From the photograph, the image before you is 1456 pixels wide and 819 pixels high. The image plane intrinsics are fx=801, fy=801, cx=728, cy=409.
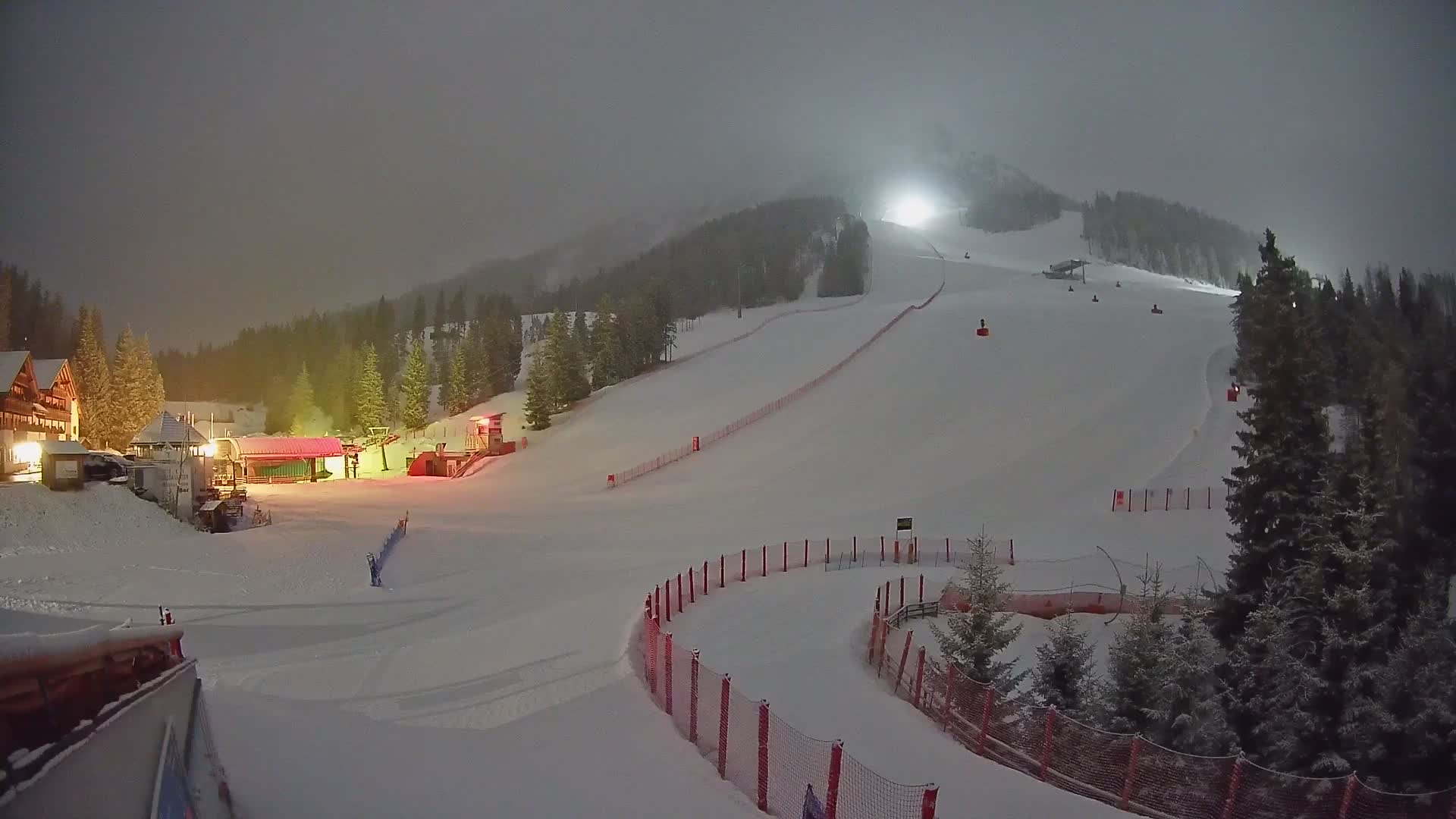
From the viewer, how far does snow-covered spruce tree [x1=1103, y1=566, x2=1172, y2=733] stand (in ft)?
39.5

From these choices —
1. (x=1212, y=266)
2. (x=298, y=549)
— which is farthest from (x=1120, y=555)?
(x=1212, y=266)

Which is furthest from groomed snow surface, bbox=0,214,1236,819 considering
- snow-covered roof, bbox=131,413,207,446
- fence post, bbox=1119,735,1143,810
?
snow-covered roof, bbox=131,413,207,446

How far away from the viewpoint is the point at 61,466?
77.2 ft

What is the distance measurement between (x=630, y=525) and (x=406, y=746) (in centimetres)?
2079

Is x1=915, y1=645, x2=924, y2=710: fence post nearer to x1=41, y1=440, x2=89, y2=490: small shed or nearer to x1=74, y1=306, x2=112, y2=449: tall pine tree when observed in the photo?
x1=41, y1=440, x2=89, y2=490: small shed

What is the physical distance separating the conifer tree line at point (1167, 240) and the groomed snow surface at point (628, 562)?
284 ft

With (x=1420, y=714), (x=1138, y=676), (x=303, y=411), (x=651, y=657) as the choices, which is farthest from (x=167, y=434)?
(x=303, y=411)

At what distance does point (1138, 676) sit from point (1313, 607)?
13.1 feet

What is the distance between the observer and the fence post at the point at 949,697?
11227 mm

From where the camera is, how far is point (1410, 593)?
45.9 ft

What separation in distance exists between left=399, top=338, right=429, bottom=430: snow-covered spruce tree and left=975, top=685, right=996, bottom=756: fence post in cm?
6259

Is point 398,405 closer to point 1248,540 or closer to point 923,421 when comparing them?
point 923,421

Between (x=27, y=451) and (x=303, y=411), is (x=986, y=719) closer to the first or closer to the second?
(x=27, y=451)

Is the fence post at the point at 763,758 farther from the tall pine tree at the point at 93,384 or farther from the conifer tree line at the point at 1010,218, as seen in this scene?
the conifer tree line at the point at 1010,218
